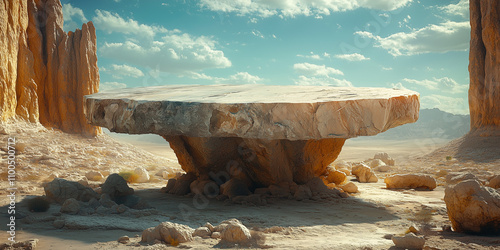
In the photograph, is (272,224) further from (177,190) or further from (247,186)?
(177,190)

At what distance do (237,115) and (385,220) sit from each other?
2085mm

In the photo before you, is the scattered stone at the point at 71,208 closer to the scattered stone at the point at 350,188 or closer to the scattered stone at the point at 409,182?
the scattered stone at the point at 350,188

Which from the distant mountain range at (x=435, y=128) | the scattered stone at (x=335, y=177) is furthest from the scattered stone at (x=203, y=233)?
the distant mountain range at (x=435, y=128)

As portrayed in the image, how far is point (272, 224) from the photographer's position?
12.9ft

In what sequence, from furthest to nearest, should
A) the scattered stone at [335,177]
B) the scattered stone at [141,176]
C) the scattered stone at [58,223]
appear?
the scattered stone at [141,176], the scattered stone at [335,177], the scattered stone at [58,223]

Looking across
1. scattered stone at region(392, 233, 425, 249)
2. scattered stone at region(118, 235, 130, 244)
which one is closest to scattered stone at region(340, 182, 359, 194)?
scattered stone at region(392, 233, 425, 249)

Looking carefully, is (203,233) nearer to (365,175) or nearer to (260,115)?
(260,115)

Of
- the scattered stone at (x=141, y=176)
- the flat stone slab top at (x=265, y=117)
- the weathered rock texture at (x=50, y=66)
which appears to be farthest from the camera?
the weathered rock texture at (x=50, y=66)

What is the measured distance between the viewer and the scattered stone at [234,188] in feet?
17.6

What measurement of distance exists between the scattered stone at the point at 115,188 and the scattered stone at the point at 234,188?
1.29 m

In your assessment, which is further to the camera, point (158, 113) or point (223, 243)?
point (158, 113)

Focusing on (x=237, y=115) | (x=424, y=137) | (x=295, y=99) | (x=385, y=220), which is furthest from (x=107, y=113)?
(x=424, y=137)

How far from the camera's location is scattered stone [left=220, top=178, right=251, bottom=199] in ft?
17.6

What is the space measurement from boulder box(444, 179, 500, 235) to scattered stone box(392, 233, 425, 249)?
0.90 metres
